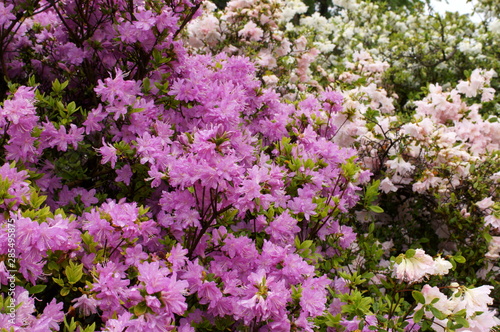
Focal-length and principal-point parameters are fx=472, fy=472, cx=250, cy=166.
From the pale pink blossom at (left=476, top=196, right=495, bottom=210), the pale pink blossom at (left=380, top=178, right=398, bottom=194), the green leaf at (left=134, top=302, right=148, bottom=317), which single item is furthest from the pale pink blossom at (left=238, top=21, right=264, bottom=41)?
the green leaf at (left=134, top=302, right=148, bottom=317)

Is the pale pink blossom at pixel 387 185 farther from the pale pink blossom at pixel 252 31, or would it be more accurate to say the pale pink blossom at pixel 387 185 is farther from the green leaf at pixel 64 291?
the pale pink blossom at pixel 252 31

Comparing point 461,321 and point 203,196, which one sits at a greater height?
point 203,196

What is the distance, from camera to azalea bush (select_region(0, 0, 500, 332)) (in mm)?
1649

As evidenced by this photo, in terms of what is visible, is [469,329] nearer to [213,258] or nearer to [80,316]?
[213,258]

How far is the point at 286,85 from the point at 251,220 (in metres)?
2.73

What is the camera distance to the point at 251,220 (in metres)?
2.21

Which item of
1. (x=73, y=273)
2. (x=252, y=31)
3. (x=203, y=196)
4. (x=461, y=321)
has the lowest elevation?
(x=461, y=321)

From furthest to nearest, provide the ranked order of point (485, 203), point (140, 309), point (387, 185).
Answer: point (387, 185) < point (485, 203) < point (140, 309)

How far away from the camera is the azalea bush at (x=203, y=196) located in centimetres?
165

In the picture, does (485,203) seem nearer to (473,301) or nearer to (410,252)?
(473,301)

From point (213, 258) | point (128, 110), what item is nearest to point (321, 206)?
point (213, 258)

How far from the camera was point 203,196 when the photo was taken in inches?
69.2

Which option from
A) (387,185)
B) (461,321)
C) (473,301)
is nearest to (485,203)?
(387,185)

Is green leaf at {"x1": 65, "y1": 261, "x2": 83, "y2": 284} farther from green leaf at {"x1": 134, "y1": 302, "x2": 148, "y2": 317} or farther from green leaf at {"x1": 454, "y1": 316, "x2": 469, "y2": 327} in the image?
green leaf at {"x1": 454, "y1": 316, "x2": 469, "y2": 327}
